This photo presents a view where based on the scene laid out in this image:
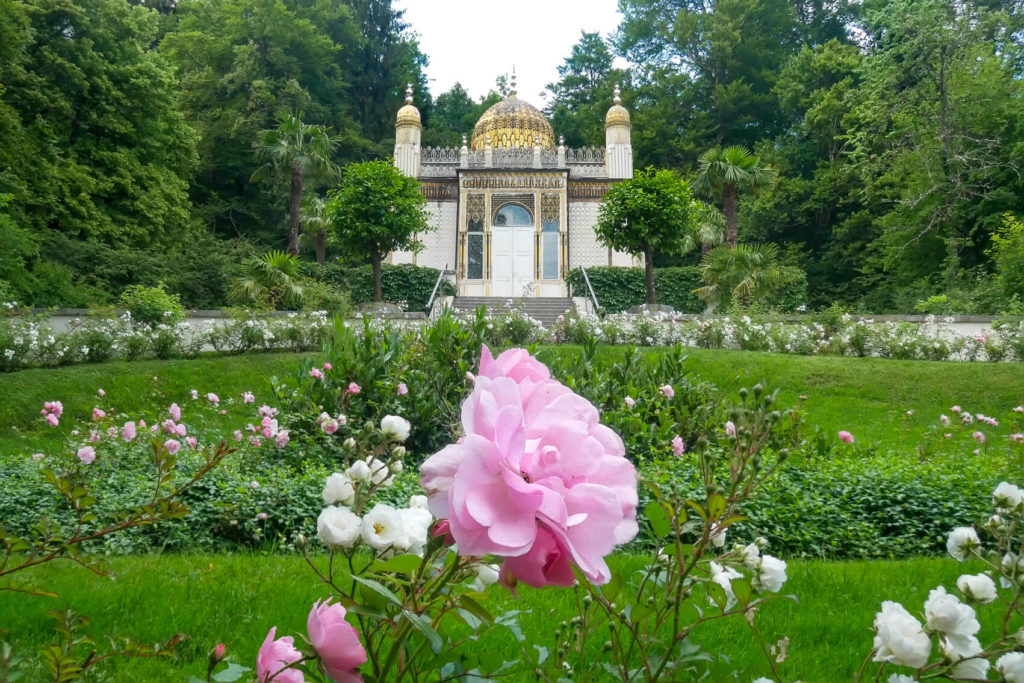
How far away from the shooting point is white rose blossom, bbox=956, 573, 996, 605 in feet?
3.07

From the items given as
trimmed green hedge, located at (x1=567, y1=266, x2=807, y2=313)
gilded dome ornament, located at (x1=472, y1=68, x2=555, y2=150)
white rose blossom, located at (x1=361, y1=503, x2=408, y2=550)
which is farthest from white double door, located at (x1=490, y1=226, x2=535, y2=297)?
white rose blossom, located at (x1=361, y1=503, x2=408, y2=550)

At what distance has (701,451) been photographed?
1016 mm

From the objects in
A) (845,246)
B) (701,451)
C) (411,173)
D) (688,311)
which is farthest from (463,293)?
(701,451)

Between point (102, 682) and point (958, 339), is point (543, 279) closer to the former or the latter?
point (958, 339)

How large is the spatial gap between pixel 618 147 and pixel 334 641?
1087 inches

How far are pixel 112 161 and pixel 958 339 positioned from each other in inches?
816

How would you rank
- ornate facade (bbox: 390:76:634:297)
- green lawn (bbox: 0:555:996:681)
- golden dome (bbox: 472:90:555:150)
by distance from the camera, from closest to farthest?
green lawn (bbox: 0:555:996:681)
ornate facade (bbox: 390:76:634:297)
golden dome (bbox: 472:90:555:150)

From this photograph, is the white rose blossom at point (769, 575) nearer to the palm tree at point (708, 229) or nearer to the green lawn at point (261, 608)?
the green lawn at point (261, 608)

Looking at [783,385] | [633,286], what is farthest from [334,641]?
[633,286]

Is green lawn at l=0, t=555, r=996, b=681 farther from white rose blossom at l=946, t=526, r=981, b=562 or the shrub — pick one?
the shrub

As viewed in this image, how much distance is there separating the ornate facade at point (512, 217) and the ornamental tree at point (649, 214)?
606cm

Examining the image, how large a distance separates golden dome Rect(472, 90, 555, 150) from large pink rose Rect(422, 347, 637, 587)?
27.3 m

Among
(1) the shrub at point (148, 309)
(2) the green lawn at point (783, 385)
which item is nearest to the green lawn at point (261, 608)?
(2) the green lawn at point (783, 385)

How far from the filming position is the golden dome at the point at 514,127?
27297mm
